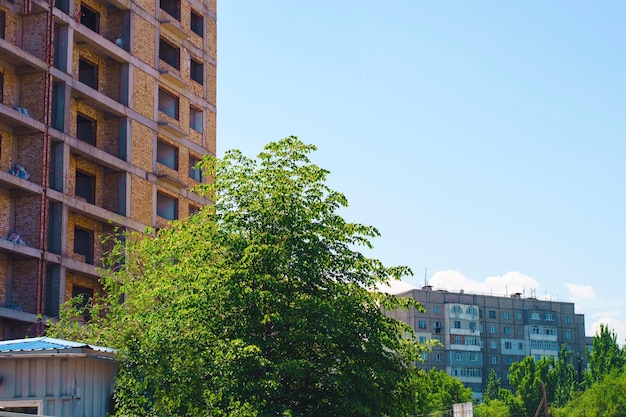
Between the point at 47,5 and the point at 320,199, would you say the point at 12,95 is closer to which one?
the point at 47,5

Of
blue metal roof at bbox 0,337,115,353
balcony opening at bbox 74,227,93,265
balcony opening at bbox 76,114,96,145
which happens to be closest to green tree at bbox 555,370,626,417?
balcony opening at bbox 74,227,93,265

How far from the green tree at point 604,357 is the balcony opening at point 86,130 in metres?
68.3

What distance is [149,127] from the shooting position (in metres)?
60.2

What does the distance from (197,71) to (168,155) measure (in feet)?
23.3

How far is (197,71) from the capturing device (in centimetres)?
6738

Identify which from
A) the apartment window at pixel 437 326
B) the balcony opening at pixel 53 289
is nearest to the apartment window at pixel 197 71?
the balcony opening at pixel 53 289

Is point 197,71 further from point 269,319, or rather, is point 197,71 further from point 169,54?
point 269,319

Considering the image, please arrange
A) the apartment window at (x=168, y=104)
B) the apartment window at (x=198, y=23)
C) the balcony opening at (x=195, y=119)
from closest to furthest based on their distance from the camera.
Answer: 1. the apartment window at (x=168, y=104)
2. the balcony opening at (x=195, y=119)
3. the apartment window at (x=198, y=23)

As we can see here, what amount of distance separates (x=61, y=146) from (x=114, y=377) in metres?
27.9

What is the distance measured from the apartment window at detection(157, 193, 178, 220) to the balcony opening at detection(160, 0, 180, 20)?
11.8 metres

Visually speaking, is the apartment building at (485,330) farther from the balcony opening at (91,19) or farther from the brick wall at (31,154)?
the brick wall at (31,154)

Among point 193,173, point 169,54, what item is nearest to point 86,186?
point 193,173

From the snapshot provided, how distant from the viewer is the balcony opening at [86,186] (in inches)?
2219

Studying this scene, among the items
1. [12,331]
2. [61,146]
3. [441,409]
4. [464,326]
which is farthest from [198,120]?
[464,326]
